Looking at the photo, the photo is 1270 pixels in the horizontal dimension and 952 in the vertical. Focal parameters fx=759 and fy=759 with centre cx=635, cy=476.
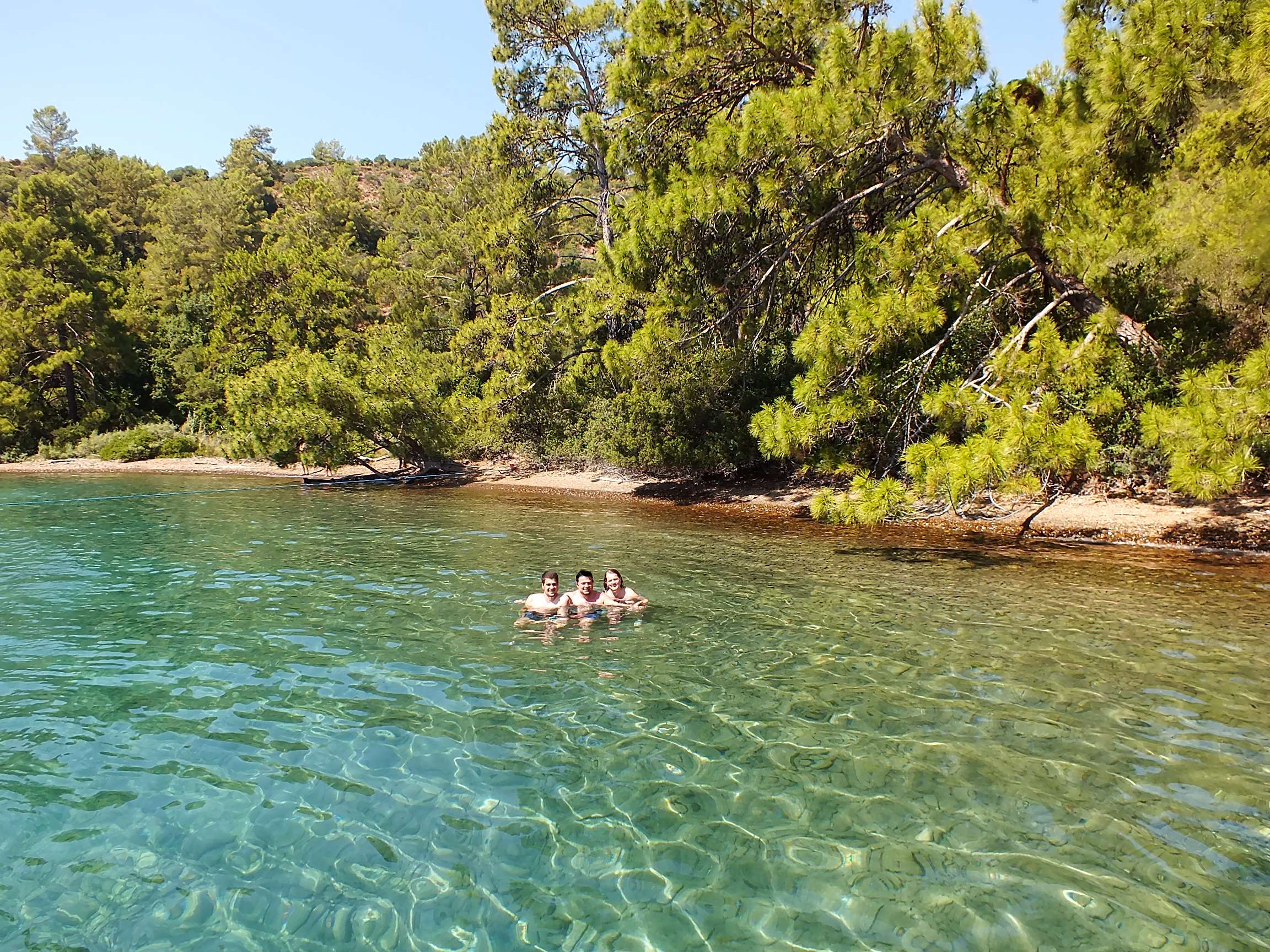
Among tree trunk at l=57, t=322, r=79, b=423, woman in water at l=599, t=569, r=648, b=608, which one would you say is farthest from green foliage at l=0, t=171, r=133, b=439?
woman in water at l=599, t=569, r=648, b=608

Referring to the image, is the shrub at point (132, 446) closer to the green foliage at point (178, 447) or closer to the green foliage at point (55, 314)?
the green foliage at point (178, 447)

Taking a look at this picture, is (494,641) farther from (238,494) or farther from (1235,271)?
(238,494)

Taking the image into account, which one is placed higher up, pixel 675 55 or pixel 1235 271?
pixel 675 55

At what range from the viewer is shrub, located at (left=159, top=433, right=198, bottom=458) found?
37.6m

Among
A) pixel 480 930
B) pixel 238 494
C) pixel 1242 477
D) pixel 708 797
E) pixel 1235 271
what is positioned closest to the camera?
pixel 480 930

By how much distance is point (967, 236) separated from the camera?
1212cm

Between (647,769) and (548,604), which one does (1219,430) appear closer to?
(647,769)

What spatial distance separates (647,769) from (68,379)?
46.6 meters

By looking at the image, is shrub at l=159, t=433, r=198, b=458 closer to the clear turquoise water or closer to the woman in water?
the clear turquoise water

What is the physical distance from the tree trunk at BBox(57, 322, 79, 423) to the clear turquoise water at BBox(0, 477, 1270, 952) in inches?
1442

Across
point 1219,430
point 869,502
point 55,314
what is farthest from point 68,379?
point 1219,430

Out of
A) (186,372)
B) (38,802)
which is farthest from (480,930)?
(186,372)

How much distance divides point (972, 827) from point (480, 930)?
9.63ft

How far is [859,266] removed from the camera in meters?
11.8
